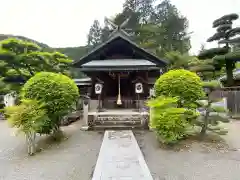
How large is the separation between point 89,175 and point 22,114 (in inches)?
113

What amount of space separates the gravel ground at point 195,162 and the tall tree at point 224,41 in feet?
27.6

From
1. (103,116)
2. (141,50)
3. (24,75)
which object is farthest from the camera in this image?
(24,75)

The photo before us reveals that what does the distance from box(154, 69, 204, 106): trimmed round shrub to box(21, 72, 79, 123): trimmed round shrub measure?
3.69 m

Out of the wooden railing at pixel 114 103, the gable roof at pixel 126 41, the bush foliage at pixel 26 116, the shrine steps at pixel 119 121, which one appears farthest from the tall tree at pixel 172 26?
the bush foliage at pixel 26 116

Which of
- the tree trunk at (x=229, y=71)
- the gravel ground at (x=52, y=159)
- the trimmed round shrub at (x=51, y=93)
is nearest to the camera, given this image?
the gravel ground at (x=52, y=159)

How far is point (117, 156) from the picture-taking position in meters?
4.98

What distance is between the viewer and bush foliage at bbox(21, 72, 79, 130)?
6492 millimetres

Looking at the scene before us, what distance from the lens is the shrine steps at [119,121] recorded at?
844 cm

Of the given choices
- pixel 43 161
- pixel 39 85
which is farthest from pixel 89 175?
pixel 39 85

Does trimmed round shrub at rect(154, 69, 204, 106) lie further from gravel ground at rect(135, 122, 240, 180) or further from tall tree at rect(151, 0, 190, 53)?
tall tree at rect(151, 0, 190, 53)

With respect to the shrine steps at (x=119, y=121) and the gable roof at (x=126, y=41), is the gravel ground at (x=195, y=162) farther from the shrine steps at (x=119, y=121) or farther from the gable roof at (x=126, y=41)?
the gable roof at (x=126, y=41)

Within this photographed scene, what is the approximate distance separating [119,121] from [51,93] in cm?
354

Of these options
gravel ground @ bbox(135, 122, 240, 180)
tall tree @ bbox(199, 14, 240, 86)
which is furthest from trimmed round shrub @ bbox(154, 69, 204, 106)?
tall tree @ bbox(199, 14, 240, 86)

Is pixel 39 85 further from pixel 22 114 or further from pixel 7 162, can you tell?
pixel 7 162
